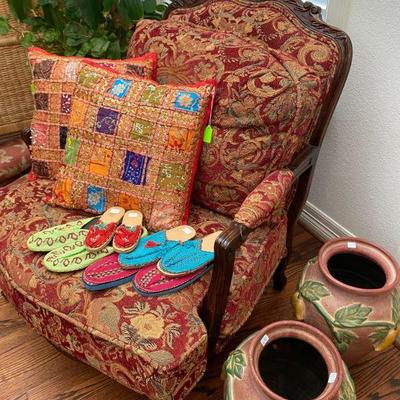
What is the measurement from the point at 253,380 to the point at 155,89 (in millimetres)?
804

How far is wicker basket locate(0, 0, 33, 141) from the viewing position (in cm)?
205

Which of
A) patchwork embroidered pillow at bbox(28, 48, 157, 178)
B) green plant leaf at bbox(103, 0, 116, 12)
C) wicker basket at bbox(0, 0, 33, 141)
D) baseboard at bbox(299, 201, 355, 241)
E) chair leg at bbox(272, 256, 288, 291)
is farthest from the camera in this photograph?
wicker basket at bbox(0, 0, 33, 141)

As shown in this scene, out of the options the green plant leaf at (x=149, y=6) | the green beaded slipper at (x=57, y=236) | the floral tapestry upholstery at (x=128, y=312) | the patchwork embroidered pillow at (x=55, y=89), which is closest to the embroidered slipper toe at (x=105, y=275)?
the floral tapestry upholstery at (x=128, y=312)

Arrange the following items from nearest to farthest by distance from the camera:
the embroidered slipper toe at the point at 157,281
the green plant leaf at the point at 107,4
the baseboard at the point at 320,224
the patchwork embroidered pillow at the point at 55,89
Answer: the embroidered slipper toe at the point at 157,281 → the patchwork embroidered pillow at the point at 55,89 → the green plant leaf at the point at 107,4 → the baseboard at the point at 320,224

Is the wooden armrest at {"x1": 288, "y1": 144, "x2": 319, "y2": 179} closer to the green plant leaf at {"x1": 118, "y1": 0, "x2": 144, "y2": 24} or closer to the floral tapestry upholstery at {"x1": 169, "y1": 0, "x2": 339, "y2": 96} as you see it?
the floral tapestry upholstery at {"x1": 169, "y1": 0, "x2": 339, "y2": 96}

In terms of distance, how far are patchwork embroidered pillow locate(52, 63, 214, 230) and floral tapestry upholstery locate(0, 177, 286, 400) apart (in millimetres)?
118

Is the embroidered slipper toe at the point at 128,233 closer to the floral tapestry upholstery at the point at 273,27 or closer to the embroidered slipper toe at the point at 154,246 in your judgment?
the embroidered slipper toe at the point at 154,246

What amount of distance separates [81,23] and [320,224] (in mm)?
1242

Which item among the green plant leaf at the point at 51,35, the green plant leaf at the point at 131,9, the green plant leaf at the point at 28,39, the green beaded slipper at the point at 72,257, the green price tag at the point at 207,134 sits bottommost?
the green beaded slipper at the point at 72,257

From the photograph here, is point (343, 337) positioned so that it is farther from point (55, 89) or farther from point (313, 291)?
point (55, 89)

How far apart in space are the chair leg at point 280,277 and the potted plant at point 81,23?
98 centimetres

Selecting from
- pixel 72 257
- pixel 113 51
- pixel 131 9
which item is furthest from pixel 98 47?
pixel 72 257

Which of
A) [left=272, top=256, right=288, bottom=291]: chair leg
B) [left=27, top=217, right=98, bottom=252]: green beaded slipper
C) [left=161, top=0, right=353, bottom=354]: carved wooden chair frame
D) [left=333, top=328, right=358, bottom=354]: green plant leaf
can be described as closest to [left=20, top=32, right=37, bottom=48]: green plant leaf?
[left=161, top=0, right=353, bottom=354]: carved wooden chair frame

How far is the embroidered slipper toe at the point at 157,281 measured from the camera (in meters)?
1.10
